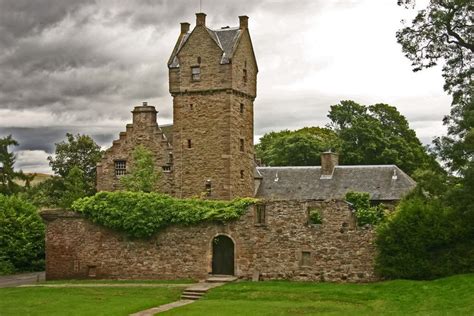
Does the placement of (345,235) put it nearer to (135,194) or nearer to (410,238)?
(410,238)

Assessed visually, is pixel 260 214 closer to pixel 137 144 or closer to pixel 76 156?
pixel 137 144

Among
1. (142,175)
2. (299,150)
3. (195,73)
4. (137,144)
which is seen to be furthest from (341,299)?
(299,150)

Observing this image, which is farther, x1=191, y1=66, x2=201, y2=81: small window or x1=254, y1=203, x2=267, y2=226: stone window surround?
x1=191, y1=66, x2=201, y2=81: small window

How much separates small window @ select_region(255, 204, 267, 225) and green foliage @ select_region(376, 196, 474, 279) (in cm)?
537

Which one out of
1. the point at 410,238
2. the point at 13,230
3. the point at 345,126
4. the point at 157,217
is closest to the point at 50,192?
the point at 13,230

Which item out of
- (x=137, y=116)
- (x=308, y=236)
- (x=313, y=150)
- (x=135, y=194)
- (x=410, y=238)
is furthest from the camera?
(x=313, y=150)

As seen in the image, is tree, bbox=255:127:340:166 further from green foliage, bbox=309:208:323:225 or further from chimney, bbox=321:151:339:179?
green foliage, bbox=309:208:323:225

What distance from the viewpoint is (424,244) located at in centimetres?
3012

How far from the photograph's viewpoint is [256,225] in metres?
33.1

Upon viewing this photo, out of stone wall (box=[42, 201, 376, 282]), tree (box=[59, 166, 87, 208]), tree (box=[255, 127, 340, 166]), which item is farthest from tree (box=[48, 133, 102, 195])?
stone wall (box=[42, 201, 376, 282])

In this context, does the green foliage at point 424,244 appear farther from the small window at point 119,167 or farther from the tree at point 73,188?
the tree at point 73,188

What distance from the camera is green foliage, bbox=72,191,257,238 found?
33531mm

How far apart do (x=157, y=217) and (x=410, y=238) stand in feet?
38.8

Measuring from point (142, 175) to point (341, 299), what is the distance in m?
17.9
